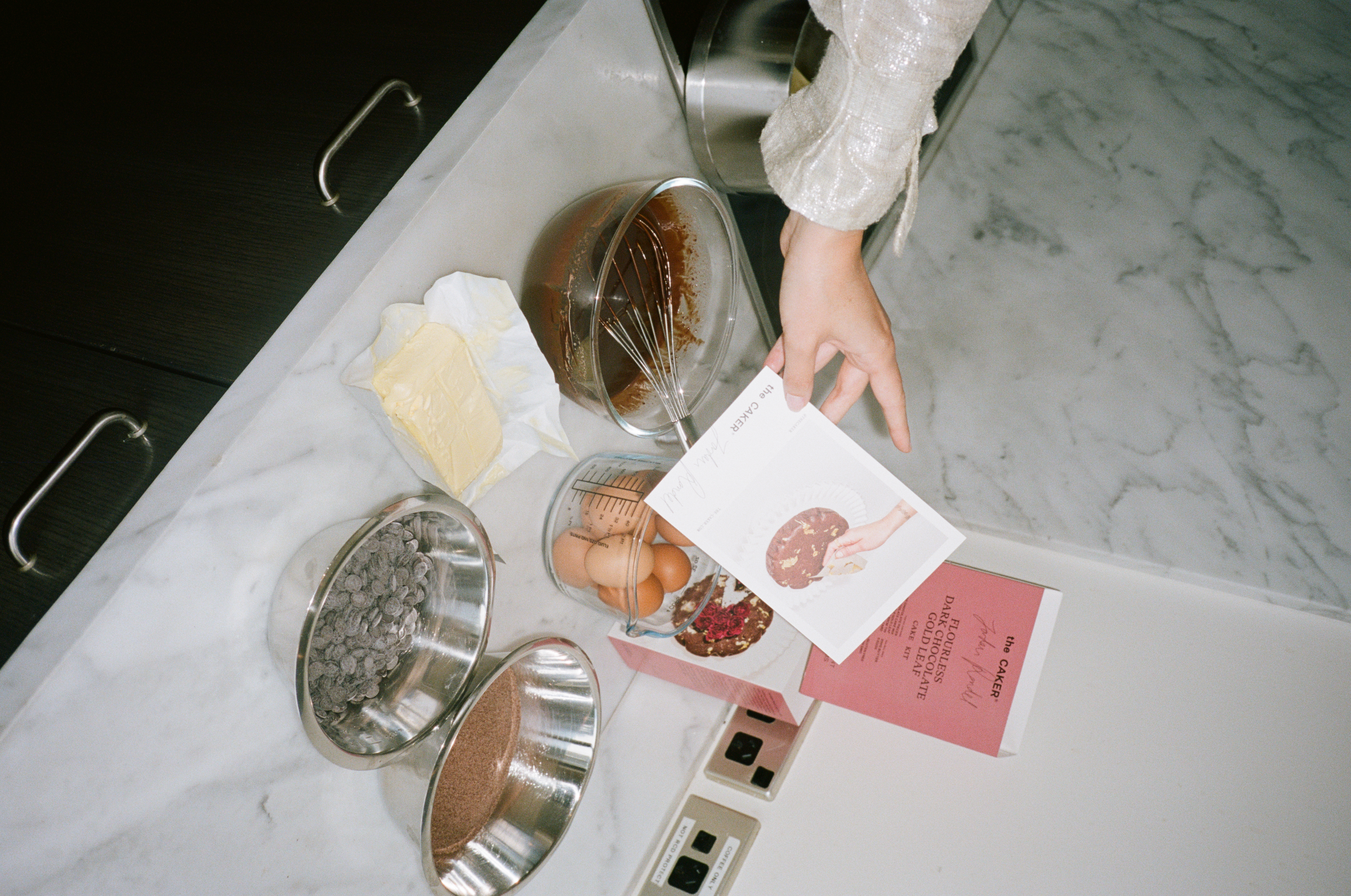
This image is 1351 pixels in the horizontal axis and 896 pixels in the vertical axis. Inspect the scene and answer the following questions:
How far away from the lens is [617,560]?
2.58 feet

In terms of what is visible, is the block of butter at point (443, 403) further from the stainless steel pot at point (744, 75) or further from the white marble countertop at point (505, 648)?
the stainless steel pot at point (744, 75)

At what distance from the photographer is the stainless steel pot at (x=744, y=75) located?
0.86 meters

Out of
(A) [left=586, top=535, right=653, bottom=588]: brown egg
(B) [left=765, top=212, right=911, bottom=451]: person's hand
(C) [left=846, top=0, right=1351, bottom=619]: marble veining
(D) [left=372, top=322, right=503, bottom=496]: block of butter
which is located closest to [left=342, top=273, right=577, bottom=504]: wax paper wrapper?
(D) [left=372, top=322, right=503, bottom=496]: block of butter

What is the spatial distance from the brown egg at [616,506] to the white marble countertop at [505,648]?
67 millimetres

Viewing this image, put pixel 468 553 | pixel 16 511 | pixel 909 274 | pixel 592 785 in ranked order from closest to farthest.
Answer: pixel 16 511, pixel 468 553, pixel 592 785, pixel 909 274

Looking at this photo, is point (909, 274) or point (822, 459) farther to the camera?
point (909, 274)

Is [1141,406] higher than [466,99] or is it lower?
lower

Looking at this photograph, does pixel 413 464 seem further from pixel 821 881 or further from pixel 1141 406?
pixel 1141 406

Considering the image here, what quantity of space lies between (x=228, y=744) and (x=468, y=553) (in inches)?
9.1

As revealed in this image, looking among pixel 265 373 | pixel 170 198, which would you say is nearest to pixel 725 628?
pixel 265 373

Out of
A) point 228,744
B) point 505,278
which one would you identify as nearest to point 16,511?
point 228,744

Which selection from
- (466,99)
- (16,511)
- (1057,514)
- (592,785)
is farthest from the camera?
(1057,514)

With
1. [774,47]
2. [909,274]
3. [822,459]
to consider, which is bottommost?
[909,274]

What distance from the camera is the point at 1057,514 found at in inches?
42.1
